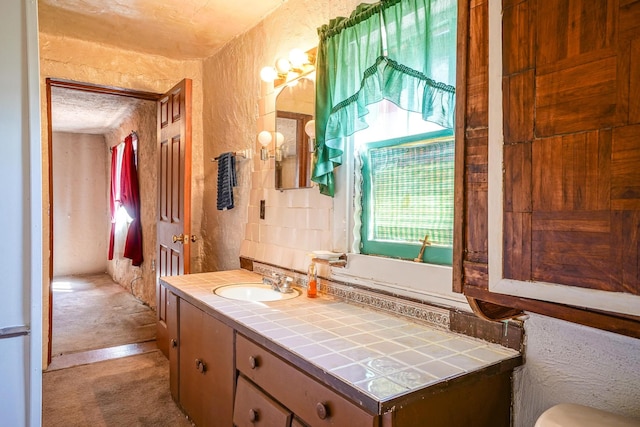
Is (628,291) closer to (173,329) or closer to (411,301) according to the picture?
(411,301)

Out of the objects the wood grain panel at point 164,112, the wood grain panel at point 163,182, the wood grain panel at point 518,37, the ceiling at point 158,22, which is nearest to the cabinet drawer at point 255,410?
the wood grain panel at point 518,37

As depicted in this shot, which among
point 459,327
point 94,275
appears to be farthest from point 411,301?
point 94,275

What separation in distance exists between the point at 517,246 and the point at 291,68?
1801mm

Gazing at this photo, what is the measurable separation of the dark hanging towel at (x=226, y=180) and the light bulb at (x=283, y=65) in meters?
0.75

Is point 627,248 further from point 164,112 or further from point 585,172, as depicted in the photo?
point 164,112

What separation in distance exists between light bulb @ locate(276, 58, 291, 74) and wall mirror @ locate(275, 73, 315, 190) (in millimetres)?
75

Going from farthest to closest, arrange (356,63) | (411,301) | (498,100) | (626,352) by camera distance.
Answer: (356,63) < (411,301) < (626,352) < (498,100)

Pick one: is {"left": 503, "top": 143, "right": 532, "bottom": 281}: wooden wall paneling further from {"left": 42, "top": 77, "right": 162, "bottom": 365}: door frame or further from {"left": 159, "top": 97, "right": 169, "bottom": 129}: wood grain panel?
{"left": 42, "top": 77, "right": 162, "bottom": 365}: door frame

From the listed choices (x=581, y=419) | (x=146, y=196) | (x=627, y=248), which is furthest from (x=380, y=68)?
(x=146, y=196)

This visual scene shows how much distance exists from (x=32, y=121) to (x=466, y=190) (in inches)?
51.2

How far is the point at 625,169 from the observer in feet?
2.03

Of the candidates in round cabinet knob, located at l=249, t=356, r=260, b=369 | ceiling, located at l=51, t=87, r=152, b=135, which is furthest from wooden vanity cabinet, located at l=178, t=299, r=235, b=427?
ceiling, located at l=51, t=87, r=152, b=135

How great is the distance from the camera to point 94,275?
674 centimetres

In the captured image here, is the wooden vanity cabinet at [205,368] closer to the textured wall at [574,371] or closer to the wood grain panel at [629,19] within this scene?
the textured wall at [574,371]
